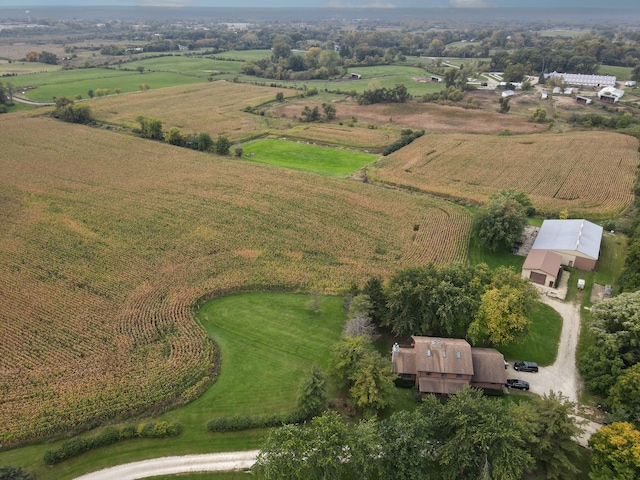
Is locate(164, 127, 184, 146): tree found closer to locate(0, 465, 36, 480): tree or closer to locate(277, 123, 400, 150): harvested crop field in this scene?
locate(277, 123, 400, 150): harvested crop field

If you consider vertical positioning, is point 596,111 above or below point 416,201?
above

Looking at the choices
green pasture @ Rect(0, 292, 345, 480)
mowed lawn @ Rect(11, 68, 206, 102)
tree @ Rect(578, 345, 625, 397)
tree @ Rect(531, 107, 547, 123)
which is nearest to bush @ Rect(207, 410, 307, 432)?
green pasture @ Rect(0, 292, 345, 480)

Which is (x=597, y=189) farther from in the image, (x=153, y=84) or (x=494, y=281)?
(x=153, y=84)

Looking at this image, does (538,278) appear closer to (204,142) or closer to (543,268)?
(543,268)

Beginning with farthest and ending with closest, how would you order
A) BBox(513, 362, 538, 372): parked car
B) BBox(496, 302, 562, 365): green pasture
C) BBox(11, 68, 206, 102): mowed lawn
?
BBox(11, 68, 206, 102): mowed lawn, BBox(496, 302, 562, 365): green pasture, BBox(513, 362, 538, 372): parked car

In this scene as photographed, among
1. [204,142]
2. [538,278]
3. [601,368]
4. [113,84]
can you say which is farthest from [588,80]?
[113,84]

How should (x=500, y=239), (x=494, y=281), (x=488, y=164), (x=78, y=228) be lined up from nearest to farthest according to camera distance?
(x=494, y=281) → (x=500, y=239) → (x=78, y=228) → (x=488, y=164)

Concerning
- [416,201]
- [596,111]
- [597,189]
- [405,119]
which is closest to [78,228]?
[416,201]
